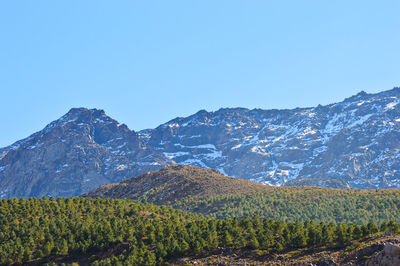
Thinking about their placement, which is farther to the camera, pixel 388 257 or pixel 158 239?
pixel 158 239

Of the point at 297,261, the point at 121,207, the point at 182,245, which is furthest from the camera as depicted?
the point at 121,207

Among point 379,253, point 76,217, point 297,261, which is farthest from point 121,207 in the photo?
point 379,253

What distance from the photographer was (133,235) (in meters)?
103

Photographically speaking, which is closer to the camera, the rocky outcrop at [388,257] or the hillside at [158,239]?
the rocky outcrop at [388,257]

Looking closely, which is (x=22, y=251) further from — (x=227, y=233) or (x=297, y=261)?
(x=297, y=261)

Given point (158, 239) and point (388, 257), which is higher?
point (158, 239)

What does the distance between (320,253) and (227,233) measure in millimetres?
21719

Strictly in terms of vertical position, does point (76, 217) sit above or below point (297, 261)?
above

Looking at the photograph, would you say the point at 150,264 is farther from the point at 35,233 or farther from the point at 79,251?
the point at 35,233

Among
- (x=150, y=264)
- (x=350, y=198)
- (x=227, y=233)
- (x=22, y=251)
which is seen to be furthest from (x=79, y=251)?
(x=350, y=198)

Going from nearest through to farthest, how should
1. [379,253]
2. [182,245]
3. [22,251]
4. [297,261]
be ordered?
1. [379,253]
2. [297,261]
3. [182,245]
4. [22,251]

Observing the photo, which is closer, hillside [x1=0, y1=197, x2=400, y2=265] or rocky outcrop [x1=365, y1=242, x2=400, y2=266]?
rocky outcrop [x1=365, y1=242, x2=400, y2=266]

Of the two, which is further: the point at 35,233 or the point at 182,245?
the point at 35,233

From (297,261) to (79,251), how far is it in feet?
161
